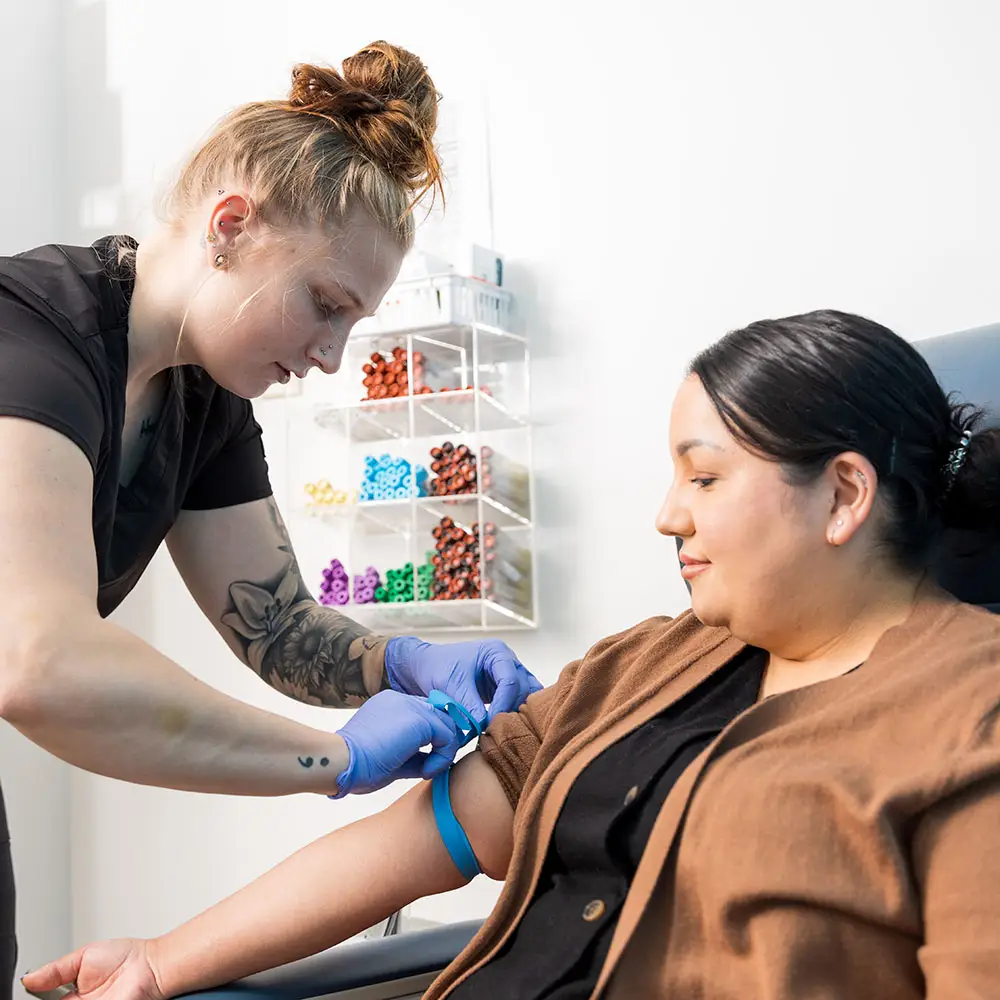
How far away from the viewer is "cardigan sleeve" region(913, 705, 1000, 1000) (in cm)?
80

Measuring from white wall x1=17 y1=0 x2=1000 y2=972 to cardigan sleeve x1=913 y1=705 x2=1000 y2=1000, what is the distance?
1.42 m

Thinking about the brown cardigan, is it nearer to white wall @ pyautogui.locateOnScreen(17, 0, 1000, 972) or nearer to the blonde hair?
the blonde hair

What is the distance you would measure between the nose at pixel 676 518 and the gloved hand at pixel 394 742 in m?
0.35

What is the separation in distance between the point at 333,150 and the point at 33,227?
2.29 meters

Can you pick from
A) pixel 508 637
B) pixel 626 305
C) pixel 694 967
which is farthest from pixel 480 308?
pixel 694 967

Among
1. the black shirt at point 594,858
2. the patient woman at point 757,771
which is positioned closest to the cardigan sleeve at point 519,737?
the patient woman at point 757,771

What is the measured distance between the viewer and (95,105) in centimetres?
334

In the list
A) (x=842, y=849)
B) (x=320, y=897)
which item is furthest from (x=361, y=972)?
(x=842, y=849)

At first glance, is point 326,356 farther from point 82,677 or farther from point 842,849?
point 842,849

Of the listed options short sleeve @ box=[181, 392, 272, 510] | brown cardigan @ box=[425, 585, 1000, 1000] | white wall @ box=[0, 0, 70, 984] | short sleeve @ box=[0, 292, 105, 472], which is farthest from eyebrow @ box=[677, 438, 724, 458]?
white wall @ box=[0, 0, 70, 984]

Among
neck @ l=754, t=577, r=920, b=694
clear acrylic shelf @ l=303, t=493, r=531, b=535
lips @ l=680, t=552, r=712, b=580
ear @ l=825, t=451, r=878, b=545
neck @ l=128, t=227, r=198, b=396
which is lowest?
clear acrylic shelf @ l=303, t=493, r=531, b=535

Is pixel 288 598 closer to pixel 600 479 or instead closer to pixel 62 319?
pixel 62 319

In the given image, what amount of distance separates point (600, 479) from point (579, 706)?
133cm

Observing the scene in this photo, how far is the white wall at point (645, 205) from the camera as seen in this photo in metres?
2.14
